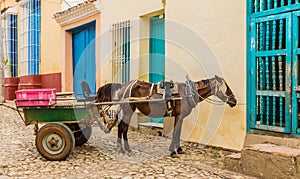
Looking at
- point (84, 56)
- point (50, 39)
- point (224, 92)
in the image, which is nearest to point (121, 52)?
point (84, 56)

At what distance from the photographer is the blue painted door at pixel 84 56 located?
1059cm

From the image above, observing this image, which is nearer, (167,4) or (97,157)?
(97,157)

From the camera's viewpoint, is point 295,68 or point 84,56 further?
point 84,56

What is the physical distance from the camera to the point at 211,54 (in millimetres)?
6484

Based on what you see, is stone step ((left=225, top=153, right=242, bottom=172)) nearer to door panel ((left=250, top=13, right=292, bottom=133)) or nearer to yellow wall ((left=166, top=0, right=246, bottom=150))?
door panel ((left=250, top=13, right=292, bottom=133))

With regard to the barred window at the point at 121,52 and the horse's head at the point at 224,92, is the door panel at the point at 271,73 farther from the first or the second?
the barred window at the point at 121,52

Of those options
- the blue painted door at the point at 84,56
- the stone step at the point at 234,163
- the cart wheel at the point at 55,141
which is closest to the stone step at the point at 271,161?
the stone step at the point at 234,163

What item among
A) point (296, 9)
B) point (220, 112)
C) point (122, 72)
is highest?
point (296, 9)

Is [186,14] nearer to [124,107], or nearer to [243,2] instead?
[243,2]

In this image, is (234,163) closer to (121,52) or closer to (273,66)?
(273,66)

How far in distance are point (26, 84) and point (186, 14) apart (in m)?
9.00

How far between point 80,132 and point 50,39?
25.6ft

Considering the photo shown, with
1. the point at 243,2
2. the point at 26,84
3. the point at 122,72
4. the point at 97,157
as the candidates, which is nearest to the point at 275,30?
the point at 243,2

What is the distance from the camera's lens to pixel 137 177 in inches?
185
